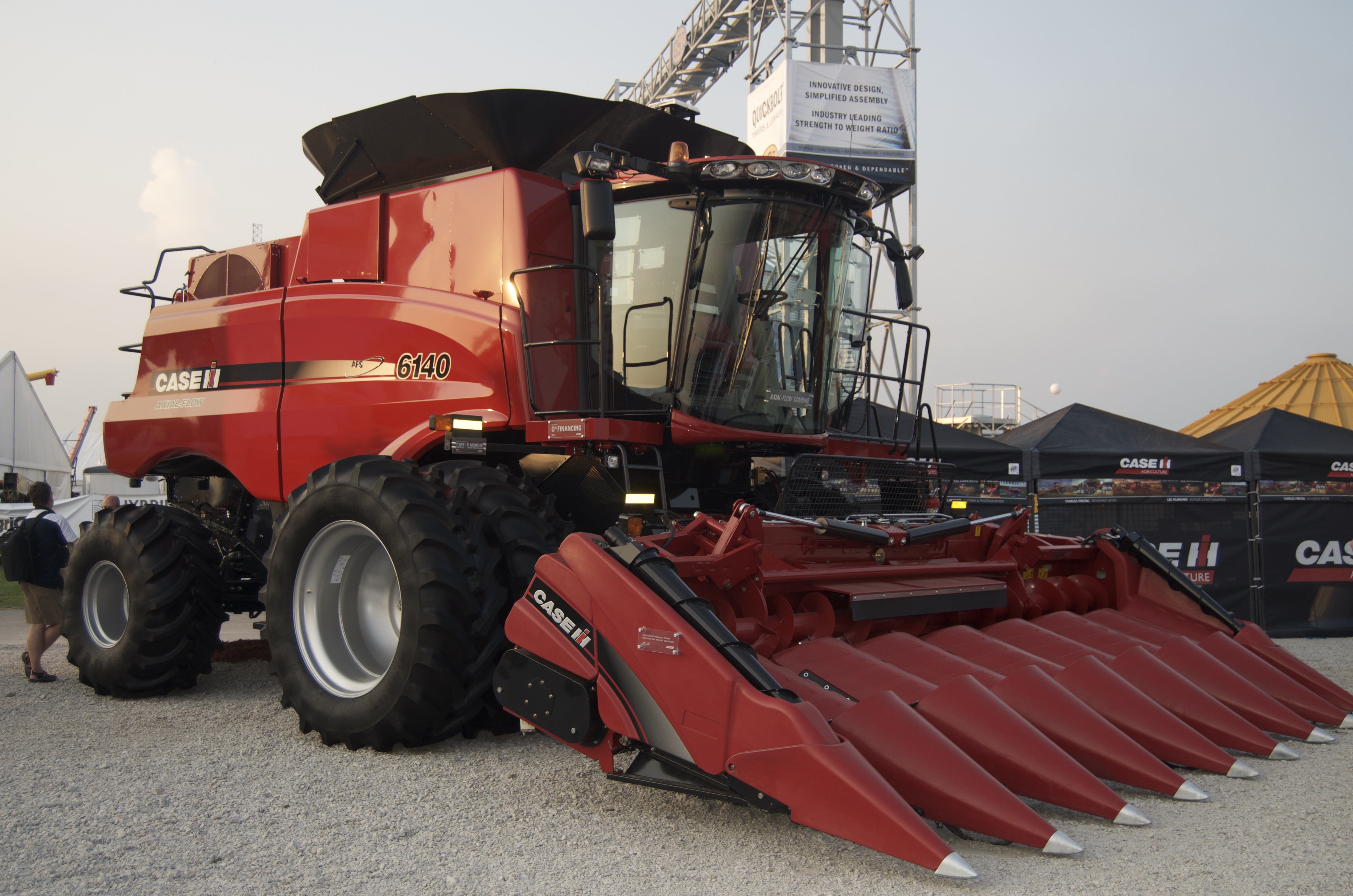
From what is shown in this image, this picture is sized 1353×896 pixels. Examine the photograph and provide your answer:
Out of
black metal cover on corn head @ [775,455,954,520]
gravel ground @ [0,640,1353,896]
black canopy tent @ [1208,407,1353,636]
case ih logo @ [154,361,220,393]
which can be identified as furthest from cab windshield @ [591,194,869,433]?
black canopy tent @ [1208,407,1353,636]

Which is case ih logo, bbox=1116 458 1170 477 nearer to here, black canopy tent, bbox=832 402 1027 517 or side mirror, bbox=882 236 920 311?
black canopy tent, bbox=832 402 1027 517

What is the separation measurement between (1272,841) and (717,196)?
145 inches

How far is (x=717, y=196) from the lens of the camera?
506cm

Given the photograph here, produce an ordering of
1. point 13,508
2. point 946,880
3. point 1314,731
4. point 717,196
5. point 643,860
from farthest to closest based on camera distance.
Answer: point 13,508, point 717,196, point 1314,731, point 643,860, point 946,880

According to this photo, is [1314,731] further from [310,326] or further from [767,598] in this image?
[310,326]

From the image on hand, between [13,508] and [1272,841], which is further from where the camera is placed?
[13,508]

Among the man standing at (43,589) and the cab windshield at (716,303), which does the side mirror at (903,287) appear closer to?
the cab windshield at (716,303)

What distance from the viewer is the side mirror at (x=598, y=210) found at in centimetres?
454

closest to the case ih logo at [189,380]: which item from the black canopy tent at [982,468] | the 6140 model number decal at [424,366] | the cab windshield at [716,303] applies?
the 6140 model number decal at [424,366]

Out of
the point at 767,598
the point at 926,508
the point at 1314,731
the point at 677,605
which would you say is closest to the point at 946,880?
the point at 677,605

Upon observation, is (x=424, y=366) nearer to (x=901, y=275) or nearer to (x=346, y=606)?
(x=346, y=606)

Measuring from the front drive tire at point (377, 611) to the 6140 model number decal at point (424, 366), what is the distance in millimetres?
785

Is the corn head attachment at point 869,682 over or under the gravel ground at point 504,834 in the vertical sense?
over

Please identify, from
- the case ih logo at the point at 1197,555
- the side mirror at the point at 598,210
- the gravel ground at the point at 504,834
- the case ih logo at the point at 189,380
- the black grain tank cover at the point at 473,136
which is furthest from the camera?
the case ih logo at the point at 1197,555
